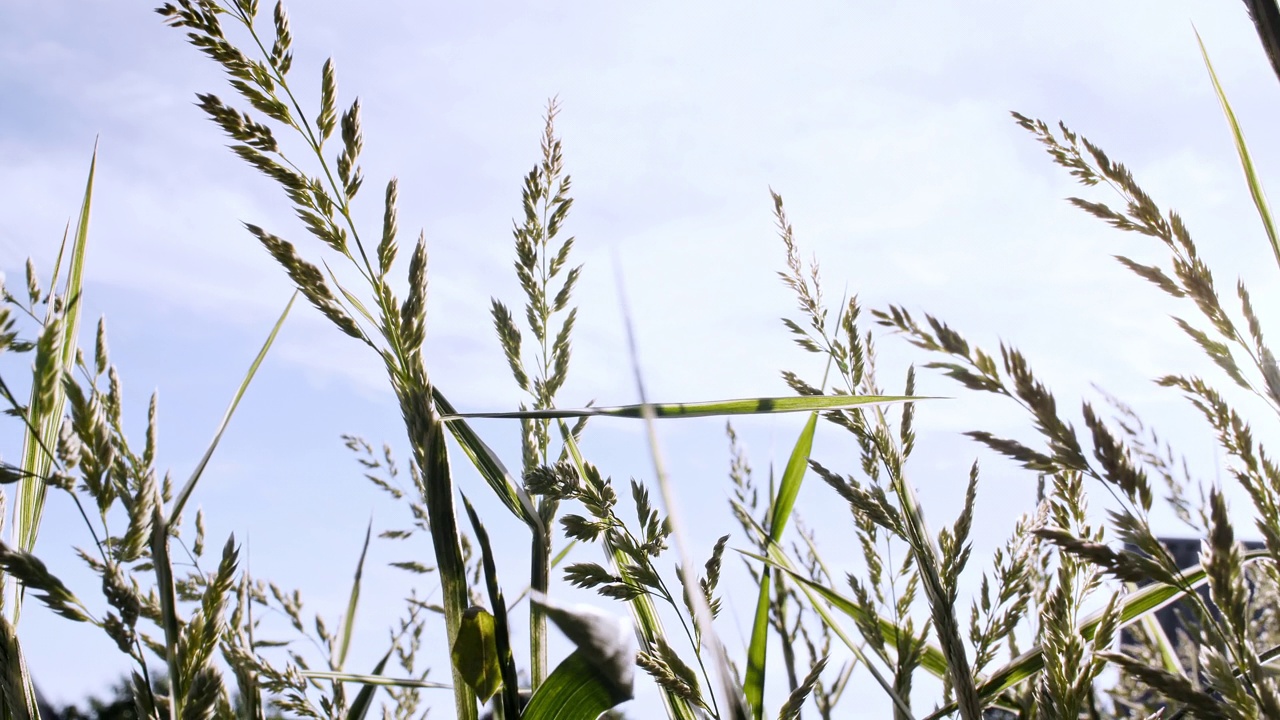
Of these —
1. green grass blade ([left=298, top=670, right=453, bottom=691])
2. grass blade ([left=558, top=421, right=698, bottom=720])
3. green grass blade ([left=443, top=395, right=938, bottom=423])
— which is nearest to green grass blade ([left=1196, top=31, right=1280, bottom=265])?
green grass blade ([left=443, top=395, right=938, bottom=423])

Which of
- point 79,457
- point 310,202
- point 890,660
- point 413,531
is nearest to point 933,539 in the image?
point 890,660

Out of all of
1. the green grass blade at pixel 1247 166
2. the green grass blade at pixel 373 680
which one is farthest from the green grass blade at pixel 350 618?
the green grass blade at pixel 1247 166

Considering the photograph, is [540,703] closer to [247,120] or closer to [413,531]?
[247,120]

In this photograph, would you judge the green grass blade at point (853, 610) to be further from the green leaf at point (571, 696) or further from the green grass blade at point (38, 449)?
the green grass blade at point (38, 449)

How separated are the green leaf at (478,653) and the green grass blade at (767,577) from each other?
213 millimetres

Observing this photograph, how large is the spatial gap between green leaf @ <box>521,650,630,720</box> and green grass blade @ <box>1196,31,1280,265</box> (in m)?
0.57

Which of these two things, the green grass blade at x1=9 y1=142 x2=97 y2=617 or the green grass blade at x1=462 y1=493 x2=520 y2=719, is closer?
the green grass blade at x1=462 y1=493 x2=520 y2=719

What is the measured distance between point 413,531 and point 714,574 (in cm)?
98

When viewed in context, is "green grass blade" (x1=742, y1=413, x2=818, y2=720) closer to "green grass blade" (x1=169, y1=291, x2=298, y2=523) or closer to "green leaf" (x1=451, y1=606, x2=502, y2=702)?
"green leaf" (x1=451, y1=606, x2=502, y2=702)

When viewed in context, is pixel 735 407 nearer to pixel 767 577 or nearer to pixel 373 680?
pixel 767 577

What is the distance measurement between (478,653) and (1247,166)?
2.39 feet

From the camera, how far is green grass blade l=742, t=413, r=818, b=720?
725mm

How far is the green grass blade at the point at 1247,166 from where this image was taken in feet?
2.17

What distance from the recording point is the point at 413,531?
1.55m
